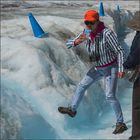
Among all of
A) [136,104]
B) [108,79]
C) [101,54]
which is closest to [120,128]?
[108,79]

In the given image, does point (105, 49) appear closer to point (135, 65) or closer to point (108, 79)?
point (108, 79)

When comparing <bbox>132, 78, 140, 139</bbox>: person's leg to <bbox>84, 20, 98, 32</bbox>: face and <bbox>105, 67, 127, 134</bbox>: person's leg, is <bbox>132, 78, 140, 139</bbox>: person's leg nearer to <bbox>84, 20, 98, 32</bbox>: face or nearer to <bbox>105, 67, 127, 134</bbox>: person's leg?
<bbox>105, 67, 127, 134</bbox>: person's leg

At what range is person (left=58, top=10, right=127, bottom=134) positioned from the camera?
5.46 metres

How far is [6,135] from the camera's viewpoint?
23.8 feet

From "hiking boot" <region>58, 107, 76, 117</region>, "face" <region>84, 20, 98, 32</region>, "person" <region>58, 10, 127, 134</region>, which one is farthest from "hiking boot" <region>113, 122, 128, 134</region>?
"face" <region>84, 20, 98, 32</region>

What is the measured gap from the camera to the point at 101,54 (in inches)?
221

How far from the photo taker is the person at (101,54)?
546 cm

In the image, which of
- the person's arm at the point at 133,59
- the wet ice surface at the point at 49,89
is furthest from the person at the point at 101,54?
the wet ice surface at the point at 49,89

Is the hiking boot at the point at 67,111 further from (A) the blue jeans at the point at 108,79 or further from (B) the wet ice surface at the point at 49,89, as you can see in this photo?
(B) the wet ice surface at the point at 49,89

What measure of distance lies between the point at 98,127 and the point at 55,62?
191 centimetres

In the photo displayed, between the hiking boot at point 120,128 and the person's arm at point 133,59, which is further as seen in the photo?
the hiking boot at point 120,128

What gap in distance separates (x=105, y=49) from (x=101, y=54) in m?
0.07

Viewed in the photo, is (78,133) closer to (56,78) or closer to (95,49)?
(56,78)

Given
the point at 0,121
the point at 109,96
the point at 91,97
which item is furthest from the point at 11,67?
the point at 109,96
